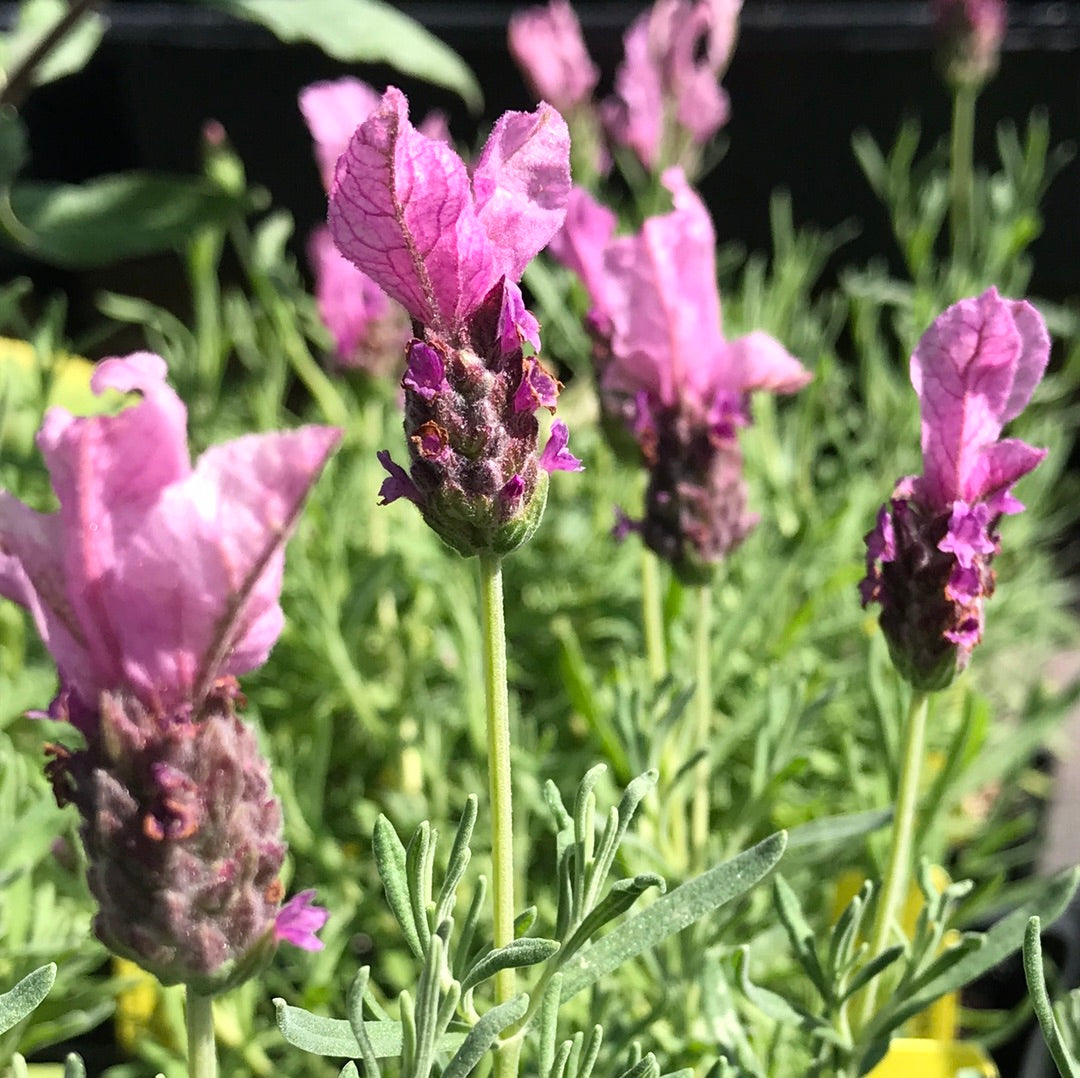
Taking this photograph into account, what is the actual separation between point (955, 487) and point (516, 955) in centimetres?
24

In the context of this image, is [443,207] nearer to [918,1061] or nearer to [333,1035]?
[333,1035]

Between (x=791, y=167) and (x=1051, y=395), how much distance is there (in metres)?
0.84

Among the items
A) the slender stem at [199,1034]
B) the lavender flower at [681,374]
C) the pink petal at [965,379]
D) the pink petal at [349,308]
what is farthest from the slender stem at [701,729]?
the pink petal at [349,308]

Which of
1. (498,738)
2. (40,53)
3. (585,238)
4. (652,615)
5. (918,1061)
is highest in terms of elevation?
(40,53)

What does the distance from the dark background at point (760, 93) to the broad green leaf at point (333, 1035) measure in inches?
68.9

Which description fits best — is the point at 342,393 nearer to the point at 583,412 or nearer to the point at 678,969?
the point at 583,412

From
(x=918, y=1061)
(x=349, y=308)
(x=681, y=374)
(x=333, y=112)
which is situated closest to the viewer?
(x=918, y=1061)

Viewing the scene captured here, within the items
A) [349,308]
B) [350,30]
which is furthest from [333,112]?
[349,308]

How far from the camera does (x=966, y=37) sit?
53.6 inches

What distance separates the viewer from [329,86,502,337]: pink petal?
37cm

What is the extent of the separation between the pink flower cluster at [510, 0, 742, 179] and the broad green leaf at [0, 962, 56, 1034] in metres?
1.07

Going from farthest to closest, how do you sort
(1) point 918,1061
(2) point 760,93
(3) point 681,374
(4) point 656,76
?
(2) point 760,93
(4) point 656,76
(3) point 681,374
(1) point 918,1061

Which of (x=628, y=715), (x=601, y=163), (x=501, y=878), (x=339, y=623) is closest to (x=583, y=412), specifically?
(x=601, y=163)

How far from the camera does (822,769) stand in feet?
3.44
